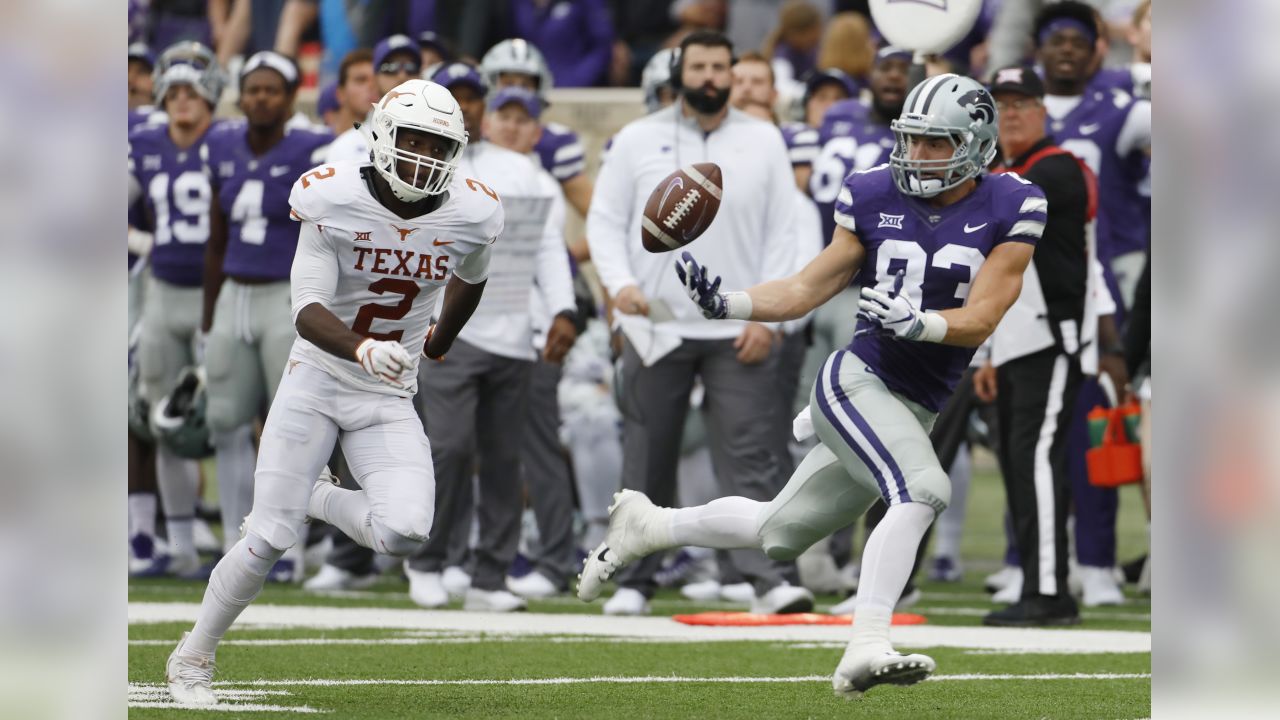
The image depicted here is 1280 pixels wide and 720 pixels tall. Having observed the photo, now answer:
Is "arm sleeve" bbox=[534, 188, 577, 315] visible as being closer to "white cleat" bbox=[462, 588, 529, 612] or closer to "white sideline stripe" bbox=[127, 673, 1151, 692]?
"white cleat" bbox=[462, 588, 529, 612]

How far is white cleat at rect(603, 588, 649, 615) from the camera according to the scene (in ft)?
26.1

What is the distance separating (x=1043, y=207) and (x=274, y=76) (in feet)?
13.9

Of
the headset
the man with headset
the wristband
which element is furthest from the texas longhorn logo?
the headset

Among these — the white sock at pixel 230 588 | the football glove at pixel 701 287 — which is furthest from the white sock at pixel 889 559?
the white sock at pixel 230 588

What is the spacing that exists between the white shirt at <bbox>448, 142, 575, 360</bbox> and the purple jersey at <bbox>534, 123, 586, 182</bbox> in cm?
110

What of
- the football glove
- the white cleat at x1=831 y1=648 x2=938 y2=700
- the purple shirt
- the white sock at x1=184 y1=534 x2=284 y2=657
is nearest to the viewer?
the white cleat at x1=831 y1=648 x2=938 y2=700

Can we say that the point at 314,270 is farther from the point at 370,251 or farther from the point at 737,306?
the point at 737,306

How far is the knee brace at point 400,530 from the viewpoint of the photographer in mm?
5434

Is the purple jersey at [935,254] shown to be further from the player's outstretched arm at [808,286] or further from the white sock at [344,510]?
the white sock at [344,510]

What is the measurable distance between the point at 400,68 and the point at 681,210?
3.71 m

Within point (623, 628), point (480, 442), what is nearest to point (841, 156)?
point (480, 442)

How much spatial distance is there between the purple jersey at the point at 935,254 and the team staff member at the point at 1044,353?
Result: 215cm

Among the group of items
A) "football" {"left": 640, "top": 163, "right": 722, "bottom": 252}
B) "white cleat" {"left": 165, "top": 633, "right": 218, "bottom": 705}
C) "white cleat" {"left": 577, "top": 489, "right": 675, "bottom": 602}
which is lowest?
"white cleat" {"left": 165, "top": 633, "right": 218, "bottom": 705}
